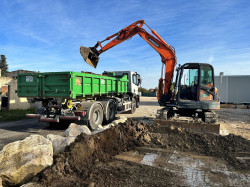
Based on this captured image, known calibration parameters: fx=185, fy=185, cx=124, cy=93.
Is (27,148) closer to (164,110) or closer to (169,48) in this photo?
(164,110)

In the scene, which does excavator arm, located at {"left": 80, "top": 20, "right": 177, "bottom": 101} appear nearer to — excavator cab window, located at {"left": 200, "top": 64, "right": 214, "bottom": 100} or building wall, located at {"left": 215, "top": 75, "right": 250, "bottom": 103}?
excavator cab window, located at {"left": 200, "top": 64, "right": 214, "bottom": 100}

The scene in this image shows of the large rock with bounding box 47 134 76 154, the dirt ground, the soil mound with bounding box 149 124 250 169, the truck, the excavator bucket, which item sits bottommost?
the dirt ground

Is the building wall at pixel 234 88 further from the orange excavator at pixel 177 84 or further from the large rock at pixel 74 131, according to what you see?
the large rock at pixel 74 131

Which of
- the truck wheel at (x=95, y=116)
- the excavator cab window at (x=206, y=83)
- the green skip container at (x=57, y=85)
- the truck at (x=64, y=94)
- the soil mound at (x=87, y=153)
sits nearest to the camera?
the soil mound at (x=87, y=153)

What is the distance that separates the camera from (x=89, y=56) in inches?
375

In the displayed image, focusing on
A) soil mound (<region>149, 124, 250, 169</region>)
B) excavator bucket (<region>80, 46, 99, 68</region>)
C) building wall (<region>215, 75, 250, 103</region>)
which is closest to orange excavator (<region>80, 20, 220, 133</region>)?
excavator bucket (<region>80, 46, 99, 68</region>)

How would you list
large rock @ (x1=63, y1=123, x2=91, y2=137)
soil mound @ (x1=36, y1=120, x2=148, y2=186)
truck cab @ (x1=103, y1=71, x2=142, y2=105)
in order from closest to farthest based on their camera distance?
soil mound @ (x1=36, y1=120, x2=148, y2=186) → large rock @ (x1=63, y1=123, x2=91, y2=137) → truck cab @ (x1=103, y1=71, x2=142, y2=105)

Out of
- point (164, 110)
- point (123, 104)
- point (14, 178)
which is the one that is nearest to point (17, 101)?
point (123, 104)

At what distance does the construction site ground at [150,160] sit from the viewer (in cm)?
324

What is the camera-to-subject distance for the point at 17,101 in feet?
46.6

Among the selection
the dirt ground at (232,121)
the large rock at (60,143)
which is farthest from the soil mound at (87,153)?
the dirt ground at (232,121)

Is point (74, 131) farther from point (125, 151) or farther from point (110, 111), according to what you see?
point (110, 111)

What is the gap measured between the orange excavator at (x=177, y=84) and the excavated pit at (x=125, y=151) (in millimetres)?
1233

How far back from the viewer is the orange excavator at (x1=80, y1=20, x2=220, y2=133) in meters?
7.08
